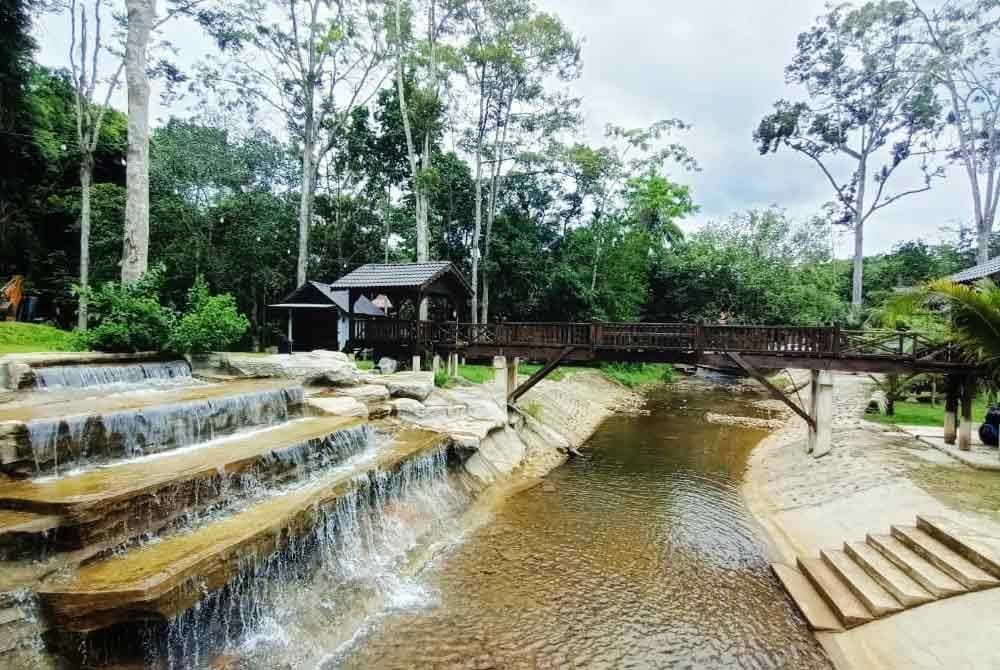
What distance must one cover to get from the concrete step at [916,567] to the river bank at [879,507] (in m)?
0.13

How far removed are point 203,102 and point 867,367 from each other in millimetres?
27586

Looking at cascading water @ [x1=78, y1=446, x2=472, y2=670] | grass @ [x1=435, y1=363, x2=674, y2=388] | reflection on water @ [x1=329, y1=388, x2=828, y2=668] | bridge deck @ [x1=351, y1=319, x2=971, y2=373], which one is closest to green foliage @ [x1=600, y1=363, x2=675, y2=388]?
grass @ [x1=435, y1=363, x2=674, y2=388]

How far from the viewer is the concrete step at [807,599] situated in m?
5.56

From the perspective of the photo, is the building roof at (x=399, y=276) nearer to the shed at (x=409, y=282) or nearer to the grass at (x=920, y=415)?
the shed at (x=409, y=282)

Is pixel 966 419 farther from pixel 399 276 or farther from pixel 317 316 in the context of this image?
pixel 317 316

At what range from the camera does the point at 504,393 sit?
564 inches

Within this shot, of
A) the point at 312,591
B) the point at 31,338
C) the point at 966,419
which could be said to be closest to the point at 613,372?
the point at 966,419

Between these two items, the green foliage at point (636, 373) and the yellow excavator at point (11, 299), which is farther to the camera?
the green foliage at point (636, 373)

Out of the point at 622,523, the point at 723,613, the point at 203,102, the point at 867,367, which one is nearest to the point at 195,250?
the point at 203,102

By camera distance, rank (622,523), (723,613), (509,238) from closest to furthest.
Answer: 1. (723,613)
2. (622,523)
3. (509,238)

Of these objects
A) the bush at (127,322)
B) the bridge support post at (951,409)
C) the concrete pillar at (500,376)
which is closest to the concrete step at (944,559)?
the bridge support post at (951,409)

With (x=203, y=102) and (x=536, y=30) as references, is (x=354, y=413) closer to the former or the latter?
(x=536, y=30)

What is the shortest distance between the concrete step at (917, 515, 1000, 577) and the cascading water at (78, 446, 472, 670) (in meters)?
6.78

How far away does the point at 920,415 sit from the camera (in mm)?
14852
